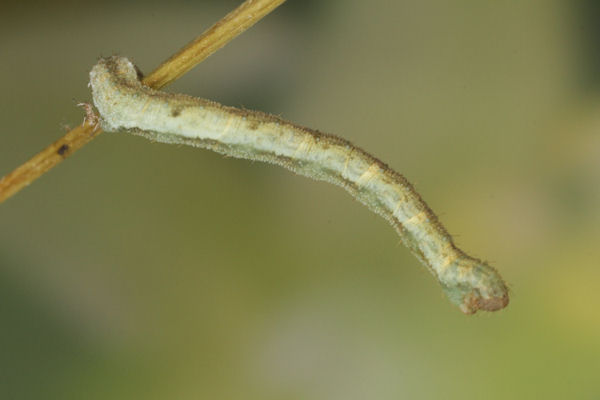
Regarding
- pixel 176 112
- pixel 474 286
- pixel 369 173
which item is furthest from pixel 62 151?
pixel 474 286

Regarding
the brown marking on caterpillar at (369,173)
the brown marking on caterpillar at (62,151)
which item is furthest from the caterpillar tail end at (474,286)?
the brown marking on caterpillar at (62,151)

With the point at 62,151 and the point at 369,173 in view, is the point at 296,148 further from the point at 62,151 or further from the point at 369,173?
the point at 62,151

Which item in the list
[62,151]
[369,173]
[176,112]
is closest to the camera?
[62,151]

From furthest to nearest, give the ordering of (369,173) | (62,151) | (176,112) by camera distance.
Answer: (369,173), (176,112), (62,151)

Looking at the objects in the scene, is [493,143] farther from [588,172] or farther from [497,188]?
[588,172]

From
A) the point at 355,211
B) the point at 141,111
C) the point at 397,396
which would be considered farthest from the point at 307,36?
the point at 397,396
